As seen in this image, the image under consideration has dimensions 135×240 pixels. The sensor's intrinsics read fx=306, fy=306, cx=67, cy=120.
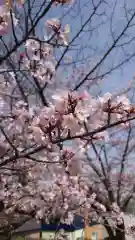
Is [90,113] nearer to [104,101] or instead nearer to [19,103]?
[104,101]

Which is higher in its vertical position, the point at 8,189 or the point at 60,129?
the point at 8,189

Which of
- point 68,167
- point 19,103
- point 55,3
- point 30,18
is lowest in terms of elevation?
point 68,167

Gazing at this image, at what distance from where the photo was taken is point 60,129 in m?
1.90

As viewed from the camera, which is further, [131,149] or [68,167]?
[131,149]

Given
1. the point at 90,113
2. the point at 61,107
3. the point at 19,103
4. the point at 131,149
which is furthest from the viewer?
the point at 131,149

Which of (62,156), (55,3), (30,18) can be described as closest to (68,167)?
(62,156)

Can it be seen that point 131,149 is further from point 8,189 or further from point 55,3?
point 55,3

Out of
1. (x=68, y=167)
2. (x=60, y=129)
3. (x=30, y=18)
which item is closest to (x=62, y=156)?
(x=68, y=167)

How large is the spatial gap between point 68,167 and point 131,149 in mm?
7800

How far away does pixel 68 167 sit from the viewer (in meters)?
2.42

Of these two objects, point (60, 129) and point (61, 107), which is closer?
point (61, 107)

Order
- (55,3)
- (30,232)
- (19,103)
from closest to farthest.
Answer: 1. (55,3)
2. (19,103)
3. (30,232)

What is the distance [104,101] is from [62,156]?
2.54ft

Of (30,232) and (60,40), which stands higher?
(60,40)
